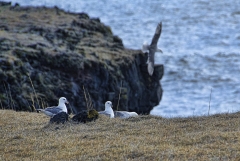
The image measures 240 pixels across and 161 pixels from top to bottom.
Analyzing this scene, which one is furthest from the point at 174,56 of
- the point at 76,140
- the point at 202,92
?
Answer: the point at 76,140

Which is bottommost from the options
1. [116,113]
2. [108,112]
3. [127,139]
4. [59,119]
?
[116,113]

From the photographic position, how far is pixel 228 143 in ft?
29.0

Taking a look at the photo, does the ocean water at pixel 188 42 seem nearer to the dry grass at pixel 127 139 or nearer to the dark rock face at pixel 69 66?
the dark rock face at pixel 69 66

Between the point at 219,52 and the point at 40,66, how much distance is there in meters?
18.5

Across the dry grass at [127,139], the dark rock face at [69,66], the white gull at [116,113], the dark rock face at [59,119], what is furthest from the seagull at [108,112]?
the dark rock face at [69,66]

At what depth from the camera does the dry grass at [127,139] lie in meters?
8.57

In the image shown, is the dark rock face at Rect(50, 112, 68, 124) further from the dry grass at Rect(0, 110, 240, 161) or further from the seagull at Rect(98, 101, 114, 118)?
the seagull at Rect(98, 101, 114, 118)

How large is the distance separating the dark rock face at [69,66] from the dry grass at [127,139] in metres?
6.08

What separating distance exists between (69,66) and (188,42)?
65.0 feet

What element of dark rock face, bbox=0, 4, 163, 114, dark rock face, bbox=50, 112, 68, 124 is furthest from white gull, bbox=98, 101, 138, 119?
dark rock face, bbox=0, 4, 163, 114

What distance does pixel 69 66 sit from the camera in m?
20.1

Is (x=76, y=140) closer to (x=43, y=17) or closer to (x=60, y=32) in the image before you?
(x=60, y=32)

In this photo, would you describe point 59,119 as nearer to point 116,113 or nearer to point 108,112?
point 108,112

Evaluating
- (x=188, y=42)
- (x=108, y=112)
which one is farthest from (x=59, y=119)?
(x=188, y=42)
